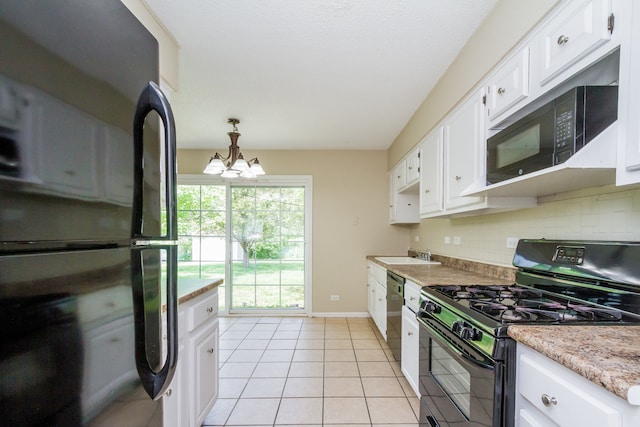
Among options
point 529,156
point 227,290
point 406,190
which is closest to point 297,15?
point 529,156

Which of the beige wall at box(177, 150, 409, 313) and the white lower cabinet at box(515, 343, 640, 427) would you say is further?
the beige wall at box(177, 150, 409, 313)

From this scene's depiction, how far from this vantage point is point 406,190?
11.8 feet

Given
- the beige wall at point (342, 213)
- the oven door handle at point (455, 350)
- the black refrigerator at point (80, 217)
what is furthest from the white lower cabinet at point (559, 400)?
the beige wall at point (342, 213)

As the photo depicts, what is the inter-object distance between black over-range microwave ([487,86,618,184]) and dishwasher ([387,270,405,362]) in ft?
4.19

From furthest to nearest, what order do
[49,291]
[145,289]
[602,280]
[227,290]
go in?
[227,290] → [602,280] → [145,289] → [49,291]

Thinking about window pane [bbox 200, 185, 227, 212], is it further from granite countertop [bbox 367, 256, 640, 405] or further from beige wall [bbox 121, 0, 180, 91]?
granite countertop [bbox 367, 256, 640, 405]

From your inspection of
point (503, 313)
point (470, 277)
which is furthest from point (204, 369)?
point (470, 277)

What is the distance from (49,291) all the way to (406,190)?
11.4 feet

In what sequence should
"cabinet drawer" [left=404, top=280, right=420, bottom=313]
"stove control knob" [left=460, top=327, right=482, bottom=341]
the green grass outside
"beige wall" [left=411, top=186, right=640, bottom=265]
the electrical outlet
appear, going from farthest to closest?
1. the green grass outside
2. "cabinet drawer" [left=404, top=280, right=420, bottom=313]
3. the electrical outlet
4. "beige wall" [left=411, top=186, right=640, bottom=265]
5. "stove control knob" [left=460, top=327, right=482, bottom=341]

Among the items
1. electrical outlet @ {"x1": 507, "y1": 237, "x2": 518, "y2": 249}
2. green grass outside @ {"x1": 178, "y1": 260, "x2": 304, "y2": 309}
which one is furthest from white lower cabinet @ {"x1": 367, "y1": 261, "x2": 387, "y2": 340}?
electrical outlet @ {"x1": 507, "y1": 237, "x2": 518, "y2": 249}

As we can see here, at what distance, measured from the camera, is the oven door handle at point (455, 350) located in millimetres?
1042

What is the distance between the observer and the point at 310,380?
243cm

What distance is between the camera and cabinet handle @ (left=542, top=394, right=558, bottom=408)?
2.60 feet

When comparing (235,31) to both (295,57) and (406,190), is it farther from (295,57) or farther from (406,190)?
(406,190)
